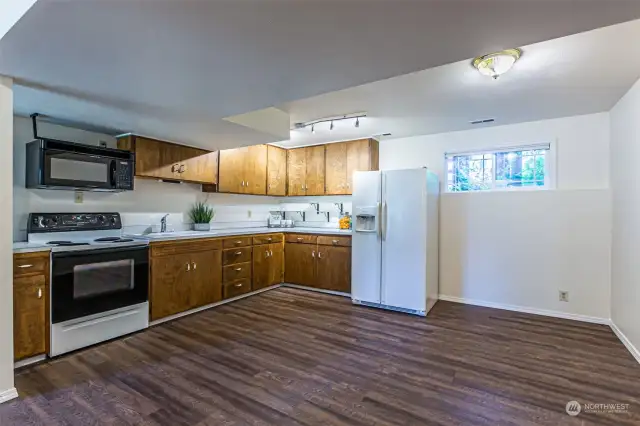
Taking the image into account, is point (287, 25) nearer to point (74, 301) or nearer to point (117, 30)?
point (117, 30)

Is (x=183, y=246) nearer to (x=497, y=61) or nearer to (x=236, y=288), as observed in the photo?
(x=236, y=288)

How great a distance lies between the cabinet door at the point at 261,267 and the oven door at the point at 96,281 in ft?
4.86

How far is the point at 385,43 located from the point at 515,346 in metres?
2.72

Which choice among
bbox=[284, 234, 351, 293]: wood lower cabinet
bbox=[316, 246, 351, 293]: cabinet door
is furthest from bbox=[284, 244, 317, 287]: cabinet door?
bbox=[316, 246, 351, 293]: cabinet door

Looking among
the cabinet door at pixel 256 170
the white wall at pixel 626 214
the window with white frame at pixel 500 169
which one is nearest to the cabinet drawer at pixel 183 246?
the cabinet door at pixel 256 170

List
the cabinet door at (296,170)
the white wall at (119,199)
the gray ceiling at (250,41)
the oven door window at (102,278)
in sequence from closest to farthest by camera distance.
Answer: the gray ceiling at (250,41) → the oven door window at (102,278) → the white wall at (119,199) → the cabinet door at (296,170)

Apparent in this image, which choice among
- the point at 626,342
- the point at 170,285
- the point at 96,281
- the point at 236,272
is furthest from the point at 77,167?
the point at 626,342

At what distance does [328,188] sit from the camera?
499 cm

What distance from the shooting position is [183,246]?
11.7 feet

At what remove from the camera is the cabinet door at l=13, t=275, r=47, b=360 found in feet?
7.94

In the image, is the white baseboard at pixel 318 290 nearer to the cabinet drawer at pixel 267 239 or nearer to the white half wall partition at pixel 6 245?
the cabinet drawer at pixel 267 239

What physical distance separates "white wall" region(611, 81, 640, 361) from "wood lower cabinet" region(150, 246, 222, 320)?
396cm

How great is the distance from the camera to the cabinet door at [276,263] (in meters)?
4.74

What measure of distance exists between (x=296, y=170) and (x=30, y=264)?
3518 millimetres
